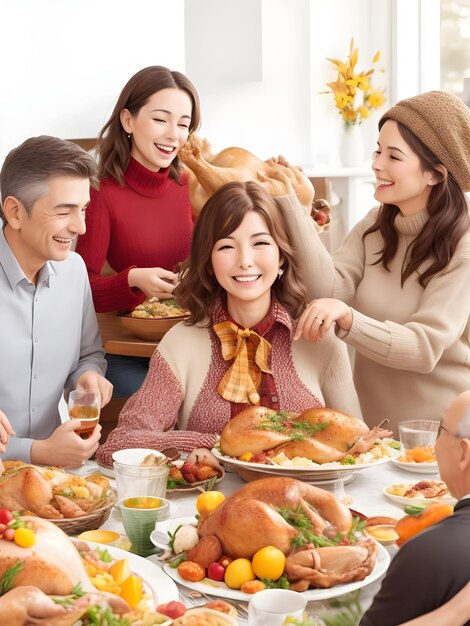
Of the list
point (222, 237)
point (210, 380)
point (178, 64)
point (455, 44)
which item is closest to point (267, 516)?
point (210, 380)

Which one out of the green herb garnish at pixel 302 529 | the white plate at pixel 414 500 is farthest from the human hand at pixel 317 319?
the green herb garnish at pixel 302 529

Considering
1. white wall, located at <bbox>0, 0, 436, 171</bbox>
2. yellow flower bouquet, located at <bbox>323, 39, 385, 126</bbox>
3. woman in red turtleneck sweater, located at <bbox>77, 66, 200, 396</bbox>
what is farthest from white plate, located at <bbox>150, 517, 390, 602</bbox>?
yellow flower bouquet, located at <bbox>323, 39, 385, 126</bbox>

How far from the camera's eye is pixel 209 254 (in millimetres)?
2561

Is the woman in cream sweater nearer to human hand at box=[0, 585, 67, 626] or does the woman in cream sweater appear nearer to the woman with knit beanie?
the woman with knit beanie

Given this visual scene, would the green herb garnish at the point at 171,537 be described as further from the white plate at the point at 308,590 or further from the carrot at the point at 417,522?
the carrot at the point at 417,522

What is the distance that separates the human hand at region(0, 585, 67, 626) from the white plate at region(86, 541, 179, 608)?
0.22m

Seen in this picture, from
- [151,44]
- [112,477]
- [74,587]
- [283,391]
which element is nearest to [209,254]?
[283,391]

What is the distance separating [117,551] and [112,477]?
56cm

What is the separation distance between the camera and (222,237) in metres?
2.52

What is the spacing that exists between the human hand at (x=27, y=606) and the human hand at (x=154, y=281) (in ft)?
6.08

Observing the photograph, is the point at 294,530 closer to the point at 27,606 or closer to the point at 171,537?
the point at 171,537

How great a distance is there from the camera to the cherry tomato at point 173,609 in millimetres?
1368

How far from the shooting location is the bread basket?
174cm

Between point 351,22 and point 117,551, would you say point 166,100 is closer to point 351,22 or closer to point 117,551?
point 117,551
